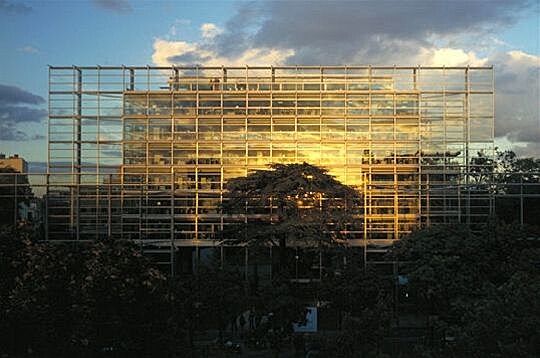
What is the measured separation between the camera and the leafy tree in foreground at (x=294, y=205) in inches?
1152

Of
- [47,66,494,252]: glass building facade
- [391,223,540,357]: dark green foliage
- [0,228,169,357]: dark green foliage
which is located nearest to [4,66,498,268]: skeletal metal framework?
[47,66,494,252]: glass building facade

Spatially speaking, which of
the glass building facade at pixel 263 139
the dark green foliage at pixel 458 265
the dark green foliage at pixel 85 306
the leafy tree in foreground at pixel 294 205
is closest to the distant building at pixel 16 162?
the glass building facade at pixel 263 139

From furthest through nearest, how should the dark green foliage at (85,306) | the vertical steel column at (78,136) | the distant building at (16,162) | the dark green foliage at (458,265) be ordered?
the distant building at (16,162) < the vertical steel column at (78,136) < the dark green foliage at (458,265) < the dark green foliage at (85,306)

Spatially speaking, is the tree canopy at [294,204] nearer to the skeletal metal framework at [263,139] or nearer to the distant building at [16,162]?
the skeletal metal framework at [263,139]

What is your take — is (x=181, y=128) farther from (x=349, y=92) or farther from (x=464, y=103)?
(x=464, y=103)

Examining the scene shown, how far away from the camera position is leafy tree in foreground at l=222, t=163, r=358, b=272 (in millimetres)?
29266

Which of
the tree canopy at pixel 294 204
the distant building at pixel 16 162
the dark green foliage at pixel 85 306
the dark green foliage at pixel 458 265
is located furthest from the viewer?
the distant building at pixel 16 162

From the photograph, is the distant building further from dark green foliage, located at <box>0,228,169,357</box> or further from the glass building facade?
dark green foliage, located at <box>0,228,169,357</box>

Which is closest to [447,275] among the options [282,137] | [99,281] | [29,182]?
[99,281]

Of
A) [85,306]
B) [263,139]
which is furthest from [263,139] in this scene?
[85,306]

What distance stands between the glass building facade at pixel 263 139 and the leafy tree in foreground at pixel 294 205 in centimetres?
532

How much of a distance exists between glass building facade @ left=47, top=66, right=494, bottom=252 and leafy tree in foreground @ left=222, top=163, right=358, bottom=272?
209 inches

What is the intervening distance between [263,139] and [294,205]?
7840 mm

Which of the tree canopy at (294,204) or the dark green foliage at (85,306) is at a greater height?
the tree canopy at (294,204)
